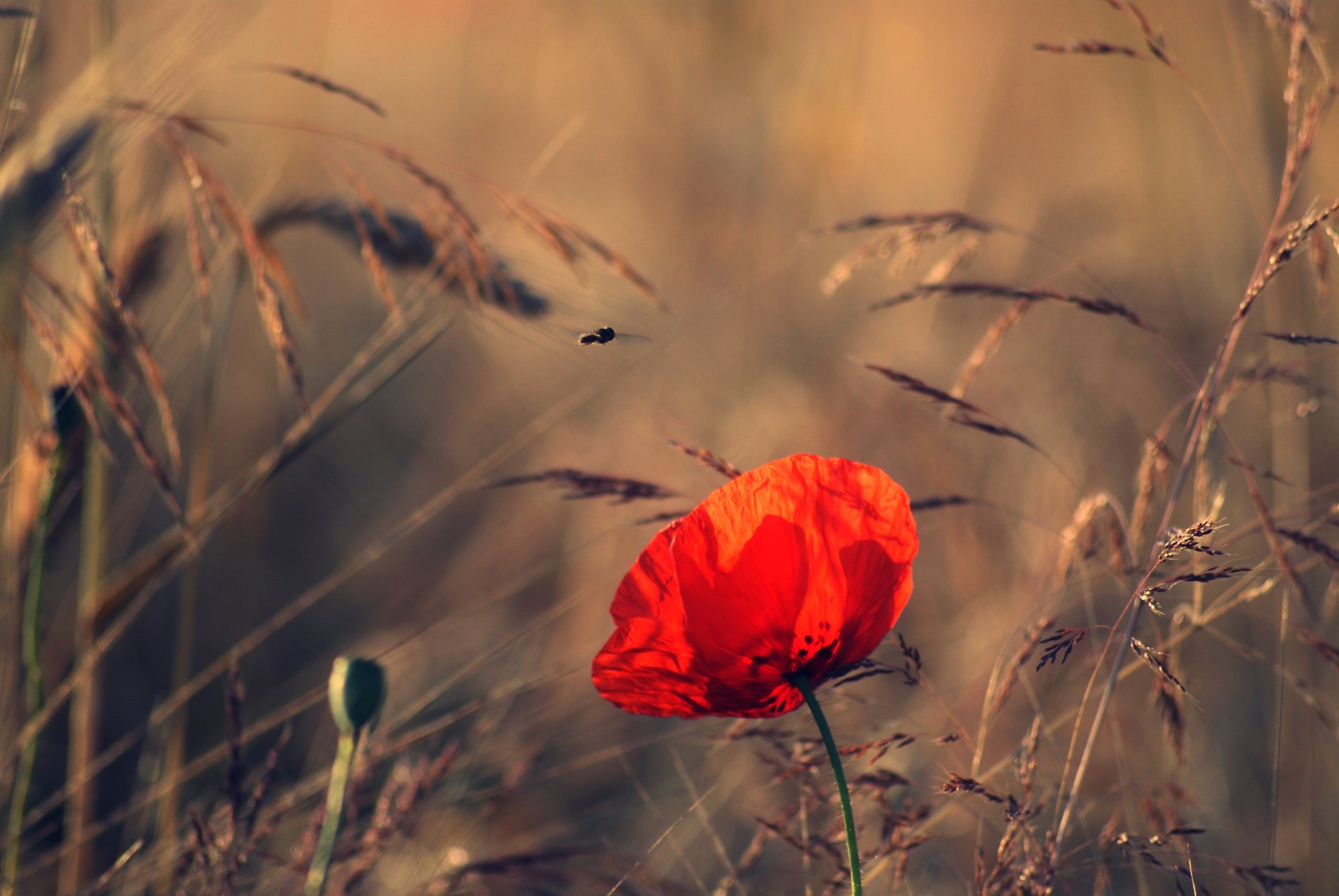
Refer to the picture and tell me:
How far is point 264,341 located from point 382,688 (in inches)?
75.5

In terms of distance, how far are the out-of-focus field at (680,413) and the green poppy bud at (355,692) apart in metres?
0.20

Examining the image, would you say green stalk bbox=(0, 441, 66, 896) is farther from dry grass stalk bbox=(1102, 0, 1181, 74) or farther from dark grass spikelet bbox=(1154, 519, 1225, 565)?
dry grass stalk bbox=(1102, 0, 1181, 74)

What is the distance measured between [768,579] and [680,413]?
152 cm

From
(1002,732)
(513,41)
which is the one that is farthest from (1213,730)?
(513,41)

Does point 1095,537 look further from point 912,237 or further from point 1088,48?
point 1088,48

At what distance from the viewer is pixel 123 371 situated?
1.11 meters

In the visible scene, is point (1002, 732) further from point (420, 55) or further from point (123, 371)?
point (420, 55)

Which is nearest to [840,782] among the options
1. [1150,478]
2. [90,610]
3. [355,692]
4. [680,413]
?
[355,692]

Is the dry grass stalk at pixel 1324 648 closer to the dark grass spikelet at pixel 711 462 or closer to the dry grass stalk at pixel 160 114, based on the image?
the dark grass spikelet at pixel 711 462

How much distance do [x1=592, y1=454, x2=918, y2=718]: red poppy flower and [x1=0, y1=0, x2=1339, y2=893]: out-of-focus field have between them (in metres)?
0.24

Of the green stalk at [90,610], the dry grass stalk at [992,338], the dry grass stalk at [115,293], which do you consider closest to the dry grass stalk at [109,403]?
the dry grass stalk at [115,293]

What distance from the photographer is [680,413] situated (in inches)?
82.1

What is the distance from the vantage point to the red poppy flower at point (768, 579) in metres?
0.56

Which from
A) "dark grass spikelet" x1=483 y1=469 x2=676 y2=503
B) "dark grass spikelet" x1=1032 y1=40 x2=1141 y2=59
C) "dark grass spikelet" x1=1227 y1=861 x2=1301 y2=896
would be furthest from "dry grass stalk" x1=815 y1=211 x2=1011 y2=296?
"dark grass spikelet" x1=1227 y1=861 x2=1301 y2=896
